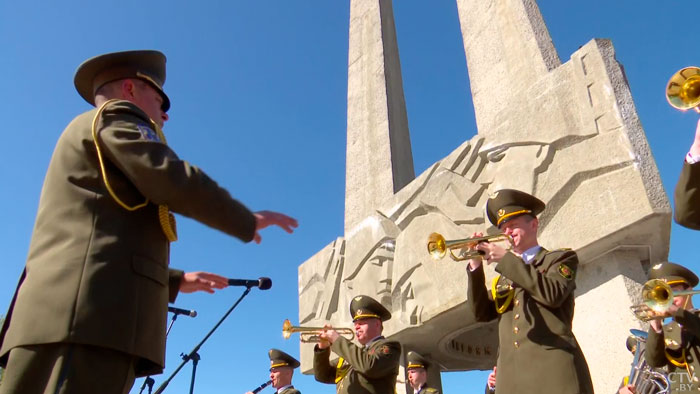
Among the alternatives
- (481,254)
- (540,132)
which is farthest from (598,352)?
(481,254)

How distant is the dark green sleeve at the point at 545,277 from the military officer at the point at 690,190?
71 cm

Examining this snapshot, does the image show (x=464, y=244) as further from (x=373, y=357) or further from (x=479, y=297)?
(x=373, y=357)

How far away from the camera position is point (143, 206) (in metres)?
1.73

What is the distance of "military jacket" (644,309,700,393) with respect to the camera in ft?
10.1

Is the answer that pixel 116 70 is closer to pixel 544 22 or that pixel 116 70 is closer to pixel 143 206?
pixel 143 206

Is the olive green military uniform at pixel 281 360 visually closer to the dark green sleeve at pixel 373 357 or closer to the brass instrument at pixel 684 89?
the dark green sleeve at pixel 373 357

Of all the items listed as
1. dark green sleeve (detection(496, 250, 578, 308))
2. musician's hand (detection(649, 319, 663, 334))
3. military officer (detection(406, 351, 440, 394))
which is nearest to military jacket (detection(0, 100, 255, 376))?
dark green sleeve (detection(496, 250, 578, 308))

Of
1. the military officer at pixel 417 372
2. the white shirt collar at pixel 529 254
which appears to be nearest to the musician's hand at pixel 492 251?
the white shirt collar at pixel 529 254

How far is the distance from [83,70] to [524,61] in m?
5.73

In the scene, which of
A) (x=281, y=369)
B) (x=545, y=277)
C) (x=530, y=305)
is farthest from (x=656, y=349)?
(x=281, y=369)

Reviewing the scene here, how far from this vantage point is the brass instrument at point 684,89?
1.94m

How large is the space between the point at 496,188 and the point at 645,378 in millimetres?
2618

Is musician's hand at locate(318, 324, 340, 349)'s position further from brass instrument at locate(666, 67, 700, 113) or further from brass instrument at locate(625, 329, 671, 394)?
A: brass instrument at locate(666, 67, 700, 113)

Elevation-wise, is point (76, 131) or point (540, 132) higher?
point (540, 132)
